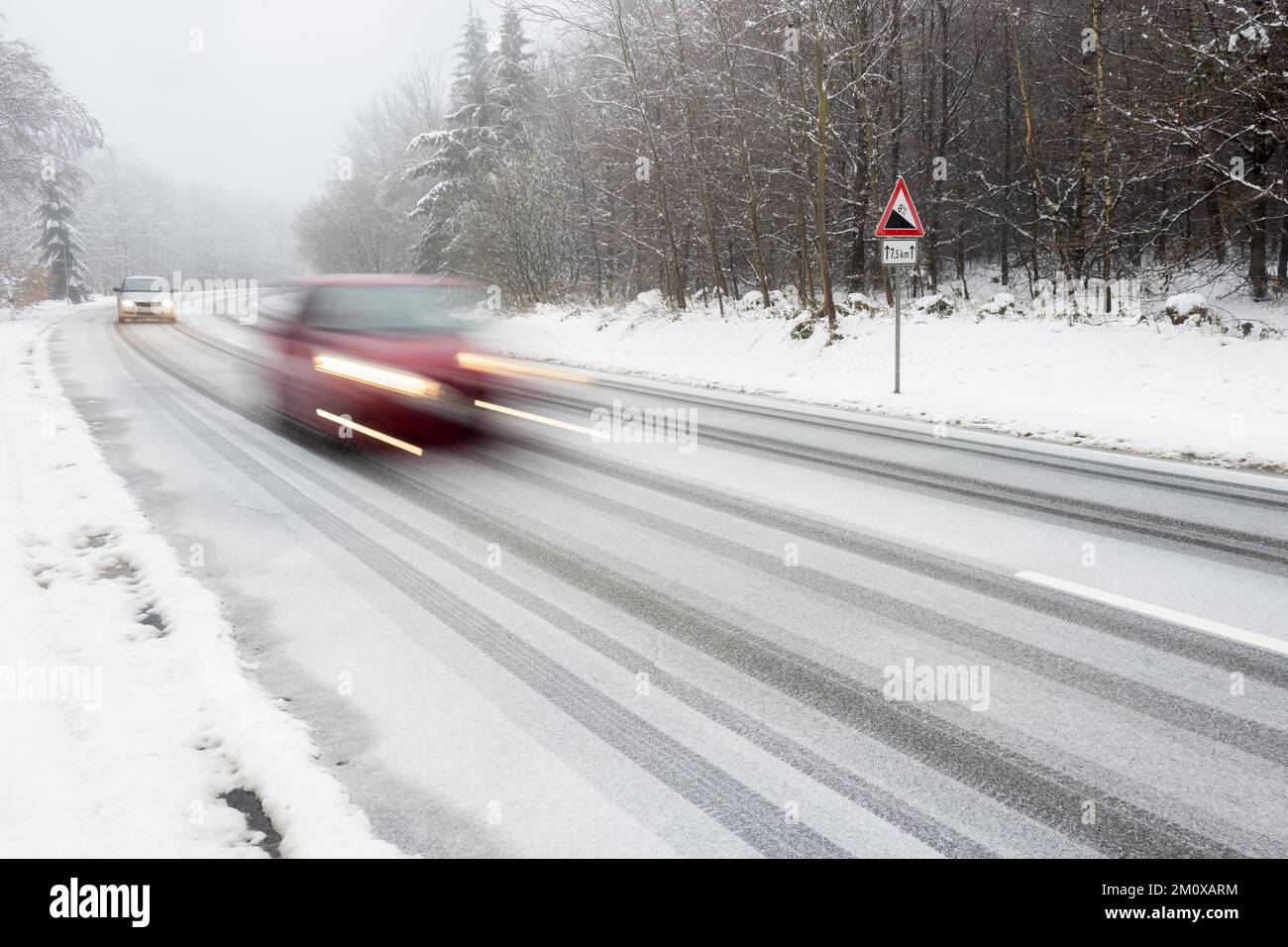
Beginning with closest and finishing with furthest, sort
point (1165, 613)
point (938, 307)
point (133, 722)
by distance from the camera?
point (133, 722)
point (1165, 613)
point (938, 307)

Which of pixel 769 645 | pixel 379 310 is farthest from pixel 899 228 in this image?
pixel 769 645

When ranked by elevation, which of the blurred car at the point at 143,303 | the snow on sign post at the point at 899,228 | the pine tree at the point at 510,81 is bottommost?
the snow on sign post at the point at 899,228

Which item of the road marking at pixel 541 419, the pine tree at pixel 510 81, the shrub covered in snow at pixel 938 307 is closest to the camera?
the road marking at pixel 541 419

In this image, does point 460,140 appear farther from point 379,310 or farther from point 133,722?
point 133,722

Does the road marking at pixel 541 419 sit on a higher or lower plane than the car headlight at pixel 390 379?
lower

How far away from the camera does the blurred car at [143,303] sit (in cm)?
2939

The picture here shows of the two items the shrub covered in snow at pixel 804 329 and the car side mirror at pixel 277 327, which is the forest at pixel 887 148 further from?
the car side mirror at pixel 277 327

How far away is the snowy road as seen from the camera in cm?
271

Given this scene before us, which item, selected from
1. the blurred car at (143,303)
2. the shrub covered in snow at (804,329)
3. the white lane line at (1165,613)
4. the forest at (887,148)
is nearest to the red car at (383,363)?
the white lane line at (1165,613)

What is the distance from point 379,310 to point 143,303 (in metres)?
26.5

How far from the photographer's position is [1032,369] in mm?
13172

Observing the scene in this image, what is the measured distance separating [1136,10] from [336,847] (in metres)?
21.2

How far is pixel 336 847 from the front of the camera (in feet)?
8.39

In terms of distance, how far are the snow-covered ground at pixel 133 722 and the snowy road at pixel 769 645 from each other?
0.20 meters
